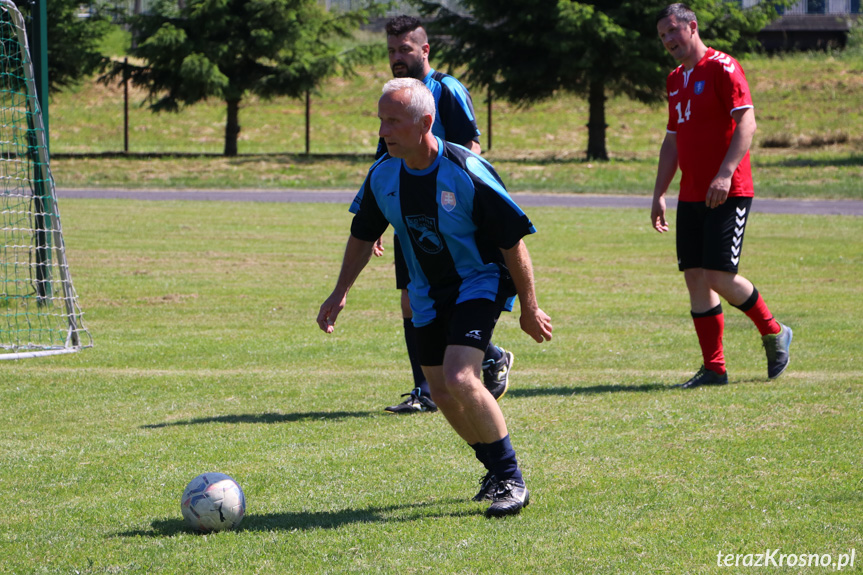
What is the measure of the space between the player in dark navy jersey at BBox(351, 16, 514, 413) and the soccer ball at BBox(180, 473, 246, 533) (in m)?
1.96

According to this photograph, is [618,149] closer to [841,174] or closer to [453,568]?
[841,174]

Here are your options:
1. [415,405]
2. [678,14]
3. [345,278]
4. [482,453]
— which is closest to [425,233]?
A: [345,278]

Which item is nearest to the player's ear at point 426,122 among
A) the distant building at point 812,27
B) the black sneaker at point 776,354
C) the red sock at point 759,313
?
the red sock at point 759,313

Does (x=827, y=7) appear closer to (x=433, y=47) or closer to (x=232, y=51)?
(x=433, y=47)

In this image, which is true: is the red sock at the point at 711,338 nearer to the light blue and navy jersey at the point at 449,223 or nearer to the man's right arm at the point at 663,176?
the man's right arm at the point at 663,176

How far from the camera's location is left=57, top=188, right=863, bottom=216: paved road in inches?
806

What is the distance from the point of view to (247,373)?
7.24m

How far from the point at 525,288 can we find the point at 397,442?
1.59m

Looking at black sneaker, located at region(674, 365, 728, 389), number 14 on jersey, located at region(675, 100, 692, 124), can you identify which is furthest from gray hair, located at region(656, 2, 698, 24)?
black sneaker, located at region(674, 365, 728, 389)

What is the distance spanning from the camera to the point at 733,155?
19.9 feet

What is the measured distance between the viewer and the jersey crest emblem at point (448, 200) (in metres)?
4.02

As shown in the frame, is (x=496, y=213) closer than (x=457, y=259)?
Yes

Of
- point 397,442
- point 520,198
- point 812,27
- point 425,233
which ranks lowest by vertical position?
point 397,442

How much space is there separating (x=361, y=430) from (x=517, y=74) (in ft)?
86.1
